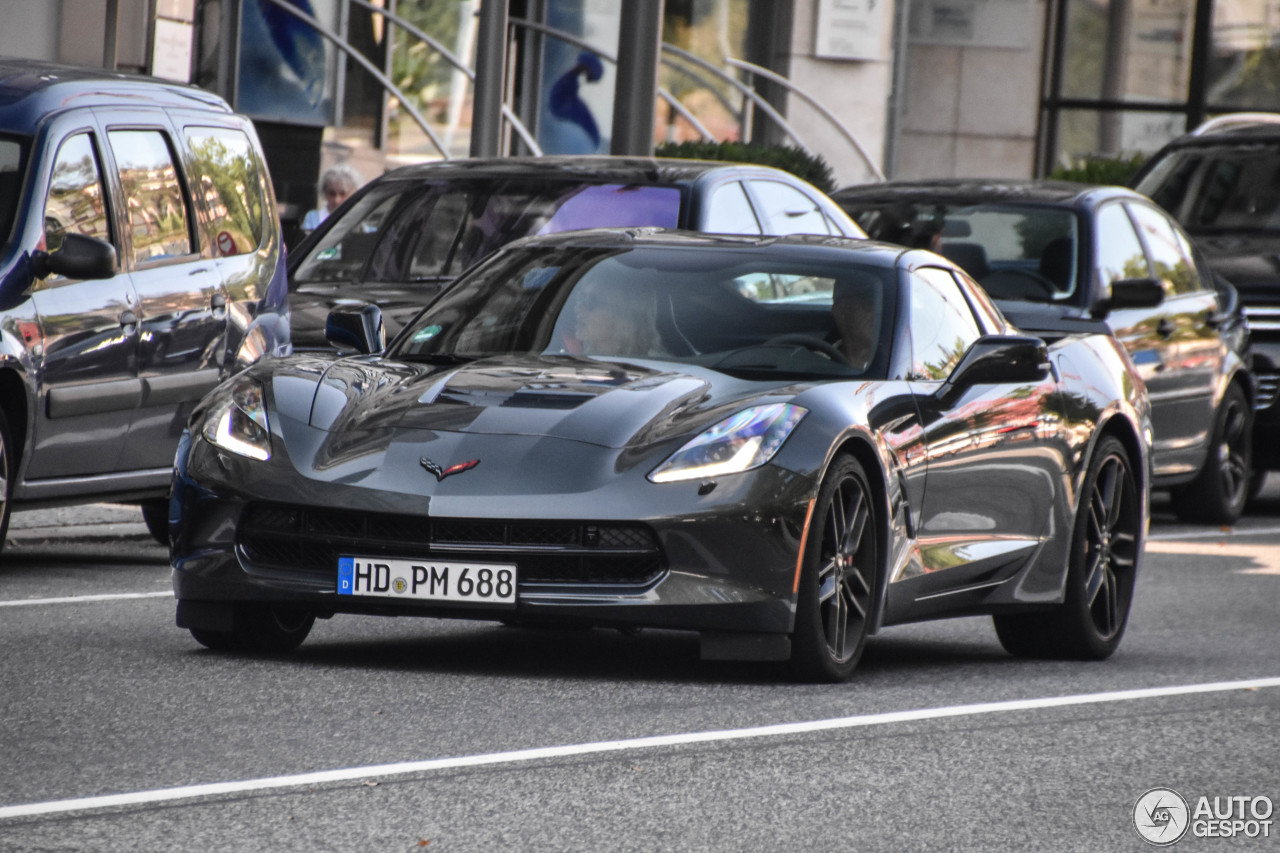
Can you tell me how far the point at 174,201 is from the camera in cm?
1055

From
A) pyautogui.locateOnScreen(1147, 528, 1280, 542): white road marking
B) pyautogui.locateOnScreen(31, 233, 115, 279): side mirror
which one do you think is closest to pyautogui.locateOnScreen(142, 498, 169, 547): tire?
pyautogui.locateOnScreen(31, 233, 115, 279): side mirror

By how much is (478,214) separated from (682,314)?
4181 millimetres

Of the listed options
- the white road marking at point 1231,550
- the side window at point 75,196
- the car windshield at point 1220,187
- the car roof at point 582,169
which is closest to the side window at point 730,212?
the car roof at point 582,169

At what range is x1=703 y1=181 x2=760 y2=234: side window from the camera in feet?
38.1

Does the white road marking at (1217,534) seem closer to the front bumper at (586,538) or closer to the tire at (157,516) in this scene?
the tire at (157,516)

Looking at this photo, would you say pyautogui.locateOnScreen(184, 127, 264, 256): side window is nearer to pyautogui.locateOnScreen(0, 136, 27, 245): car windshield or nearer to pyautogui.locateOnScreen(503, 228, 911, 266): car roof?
pyautogui.locateOnScreen(0, 136, 27, 245): car windshield

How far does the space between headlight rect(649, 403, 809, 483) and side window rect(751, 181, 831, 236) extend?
5279 mm

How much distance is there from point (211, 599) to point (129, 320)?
304 centimetres

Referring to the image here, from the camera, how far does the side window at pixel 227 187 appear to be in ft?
35.4

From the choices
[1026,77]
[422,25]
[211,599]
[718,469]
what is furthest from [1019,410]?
[1026,77]

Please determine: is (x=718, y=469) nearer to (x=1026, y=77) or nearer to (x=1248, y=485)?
(x=1248, y=485)

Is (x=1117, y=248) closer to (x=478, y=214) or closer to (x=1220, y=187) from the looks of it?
(x=1220, y=187)

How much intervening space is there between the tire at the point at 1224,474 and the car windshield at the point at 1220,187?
1788 millimetres

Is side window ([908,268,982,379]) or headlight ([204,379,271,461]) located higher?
side window ([908,268,982,379])
